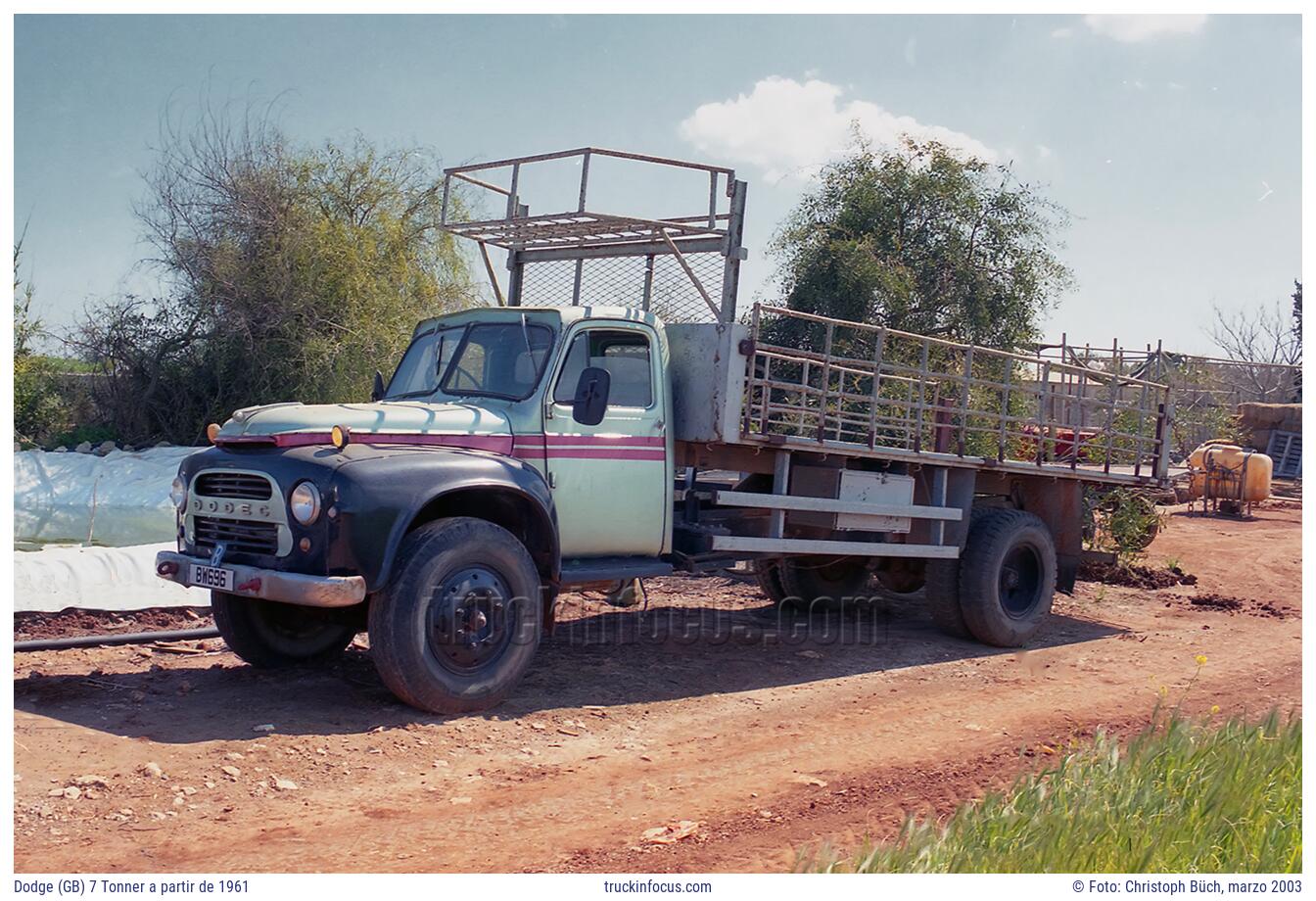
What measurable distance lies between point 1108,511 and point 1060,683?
15.5ft

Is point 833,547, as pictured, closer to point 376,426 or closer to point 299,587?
point 376,426

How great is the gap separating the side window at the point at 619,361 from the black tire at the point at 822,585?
2777mm

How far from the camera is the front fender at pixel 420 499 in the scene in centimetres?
547

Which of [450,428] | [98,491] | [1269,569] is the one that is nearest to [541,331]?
[450,428]

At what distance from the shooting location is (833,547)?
7625 mm

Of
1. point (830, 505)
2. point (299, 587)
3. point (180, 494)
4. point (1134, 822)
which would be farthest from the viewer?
point (830, 505)

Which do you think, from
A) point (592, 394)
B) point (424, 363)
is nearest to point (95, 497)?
point (424, 363)

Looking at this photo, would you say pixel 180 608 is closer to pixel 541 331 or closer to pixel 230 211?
pixel 541 331

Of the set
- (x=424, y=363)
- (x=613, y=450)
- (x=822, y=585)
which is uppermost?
(x=424, y=363)

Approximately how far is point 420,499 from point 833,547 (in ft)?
10.1

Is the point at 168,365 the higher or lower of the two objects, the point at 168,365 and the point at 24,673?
the higher

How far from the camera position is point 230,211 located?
56.7 ft

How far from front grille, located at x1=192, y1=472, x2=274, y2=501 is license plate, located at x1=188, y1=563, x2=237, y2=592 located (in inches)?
14.9

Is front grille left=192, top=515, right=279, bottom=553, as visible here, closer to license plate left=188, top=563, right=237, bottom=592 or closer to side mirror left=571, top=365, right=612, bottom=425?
license plate left=188, top=563, right=237, bottom=592
